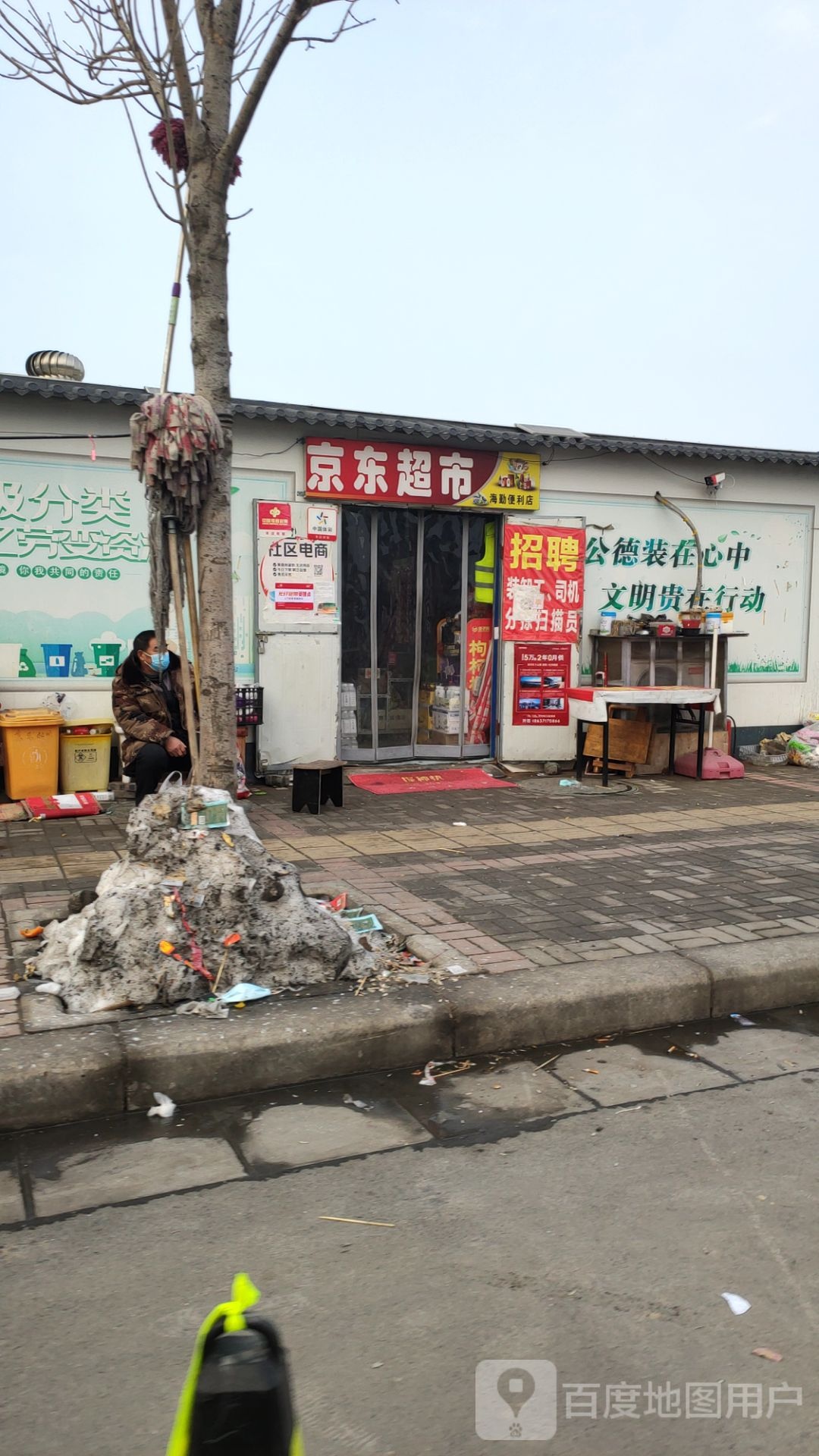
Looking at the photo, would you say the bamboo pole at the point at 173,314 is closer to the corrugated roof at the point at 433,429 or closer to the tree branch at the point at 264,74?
the tree branch at the point at 264,74

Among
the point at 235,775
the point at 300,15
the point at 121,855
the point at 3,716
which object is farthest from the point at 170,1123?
the point at 3,716

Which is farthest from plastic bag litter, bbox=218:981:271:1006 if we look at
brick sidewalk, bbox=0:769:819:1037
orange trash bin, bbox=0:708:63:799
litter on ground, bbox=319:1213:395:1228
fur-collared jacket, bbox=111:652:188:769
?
orange trash bin, bbox=0:708:63:799

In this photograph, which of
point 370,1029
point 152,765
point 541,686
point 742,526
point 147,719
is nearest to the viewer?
point 370,1029

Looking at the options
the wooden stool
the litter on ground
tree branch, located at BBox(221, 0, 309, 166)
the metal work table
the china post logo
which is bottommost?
the litter on ground

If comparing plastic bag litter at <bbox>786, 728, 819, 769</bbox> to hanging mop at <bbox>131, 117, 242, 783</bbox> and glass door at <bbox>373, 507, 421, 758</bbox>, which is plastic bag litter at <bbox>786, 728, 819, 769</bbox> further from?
hanging mop at <bbox>131, 117, 242, 783</bbox>

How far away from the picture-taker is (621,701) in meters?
10.4

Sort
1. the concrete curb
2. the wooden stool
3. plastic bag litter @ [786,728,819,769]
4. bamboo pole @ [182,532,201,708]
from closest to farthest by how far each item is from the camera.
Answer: the concrete curb → bamboo pole @ [182,532,201,708] → the wooden stool → plastic bag litter @ [786,728,819,769]

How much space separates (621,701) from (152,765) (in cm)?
488

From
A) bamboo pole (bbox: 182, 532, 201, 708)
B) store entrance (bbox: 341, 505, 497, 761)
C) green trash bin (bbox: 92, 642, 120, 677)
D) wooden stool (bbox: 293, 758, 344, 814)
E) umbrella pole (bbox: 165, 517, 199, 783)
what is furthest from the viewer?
store entrance (bbox: 341, 505, 497, 761)

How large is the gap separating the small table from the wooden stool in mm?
2889

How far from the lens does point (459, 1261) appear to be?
9.45 ft

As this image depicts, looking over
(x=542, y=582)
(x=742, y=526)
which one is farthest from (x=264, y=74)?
(x=742, y=526)

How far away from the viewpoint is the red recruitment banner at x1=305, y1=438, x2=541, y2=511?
10.2 m

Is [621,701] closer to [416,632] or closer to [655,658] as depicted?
[655,658]
